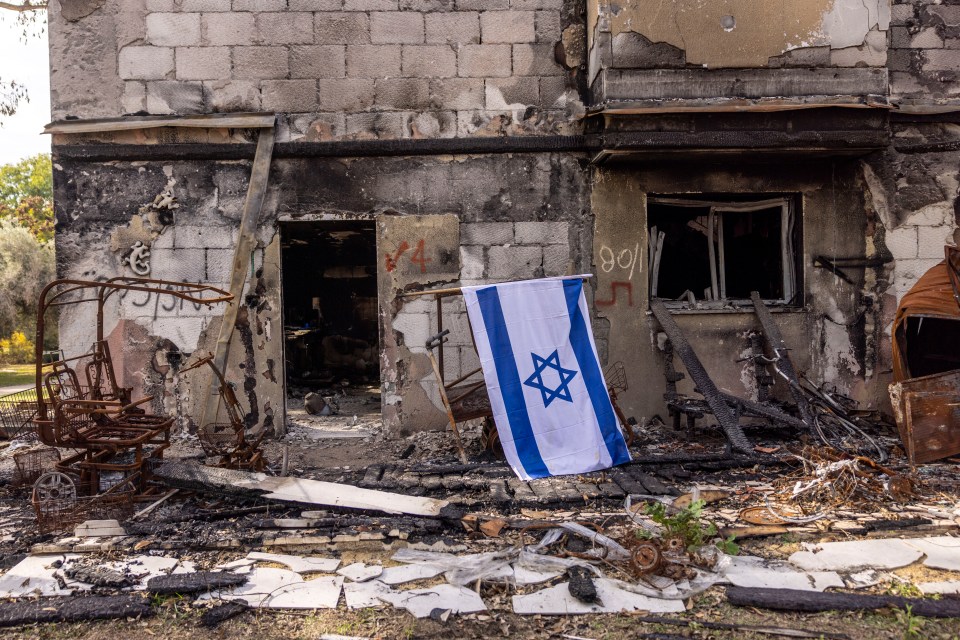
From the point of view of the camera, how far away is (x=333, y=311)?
41.7ft

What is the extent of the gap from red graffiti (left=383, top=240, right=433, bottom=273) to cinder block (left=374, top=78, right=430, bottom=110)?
1589 millimetres

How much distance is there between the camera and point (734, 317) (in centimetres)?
716

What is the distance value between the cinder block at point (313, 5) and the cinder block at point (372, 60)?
51 cm

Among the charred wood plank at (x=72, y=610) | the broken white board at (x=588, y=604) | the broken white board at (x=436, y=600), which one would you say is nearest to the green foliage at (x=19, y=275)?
the charred wood plank at (x=72, y=610)

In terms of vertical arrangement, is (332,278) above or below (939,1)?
below

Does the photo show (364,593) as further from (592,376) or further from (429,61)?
(429,61)

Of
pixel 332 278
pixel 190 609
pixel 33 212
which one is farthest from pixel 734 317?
pixel 33 212

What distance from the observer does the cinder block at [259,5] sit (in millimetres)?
6785

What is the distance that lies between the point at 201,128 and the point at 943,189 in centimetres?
880

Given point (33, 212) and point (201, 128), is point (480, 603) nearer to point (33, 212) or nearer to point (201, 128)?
point (201, 128)

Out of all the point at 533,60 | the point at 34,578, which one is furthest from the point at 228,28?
the point at 34,578

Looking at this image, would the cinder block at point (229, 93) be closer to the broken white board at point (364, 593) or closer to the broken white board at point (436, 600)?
the broken white board at point (364, 593)

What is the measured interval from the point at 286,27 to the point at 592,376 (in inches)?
206

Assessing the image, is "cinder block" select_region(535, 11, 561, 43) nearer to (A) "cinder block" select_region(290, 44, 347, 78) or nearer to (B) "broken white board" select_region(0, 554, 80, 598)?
(A) "cinder block" select_region(290, 44, 347, 78)
